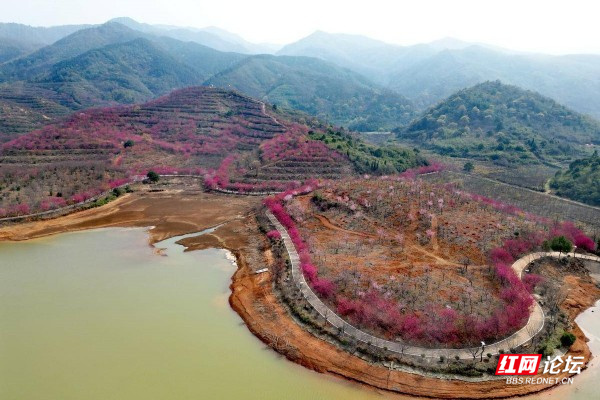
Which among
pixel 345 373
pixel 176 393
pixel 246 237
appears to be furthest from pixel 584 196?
pixel 176 393

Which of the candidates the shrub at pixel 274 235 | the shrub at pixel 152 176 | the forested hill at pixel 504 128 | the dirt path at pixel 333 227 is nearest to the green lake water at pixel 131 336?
the shrub at pixel 274 235

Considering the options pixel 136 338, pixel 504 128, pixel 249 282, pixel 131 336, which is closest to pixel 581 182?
pixel 504 128

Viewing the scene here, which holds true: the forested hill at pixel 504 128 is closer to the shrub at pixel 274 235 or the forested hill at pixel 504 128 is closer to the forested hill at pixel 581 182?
the forested hill at pixel 581 182

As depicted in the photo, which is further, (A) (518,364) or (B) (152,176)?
(B) (152,176)

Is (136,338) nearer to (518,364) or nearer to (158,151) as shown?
(518,364)

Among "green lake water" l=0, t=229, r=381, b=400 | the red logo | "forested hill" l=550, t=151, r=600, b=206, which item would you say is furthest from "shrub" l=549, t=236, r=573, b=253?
"forested hill" l=550, t=151, r=600, b=206

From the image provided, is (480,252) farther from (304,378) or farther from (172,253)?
(172,253)
